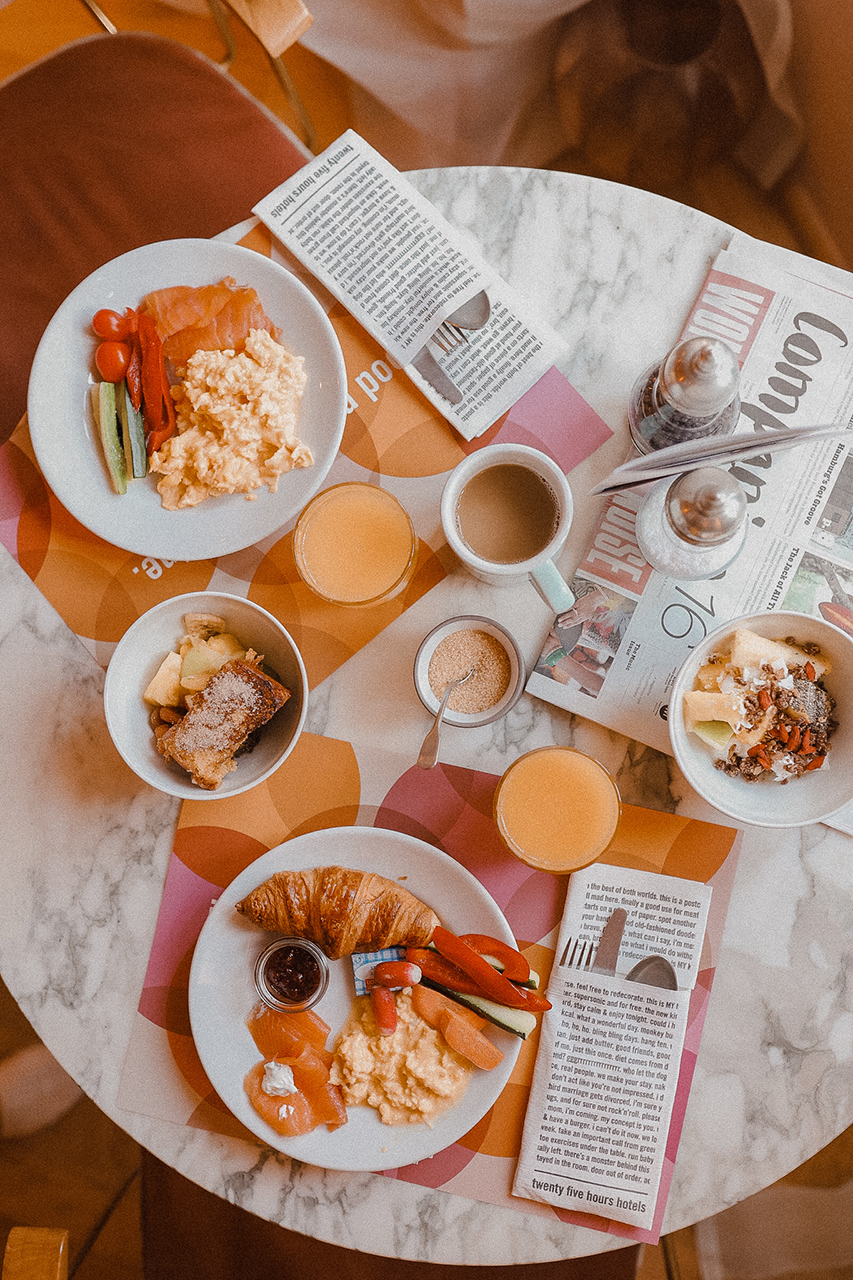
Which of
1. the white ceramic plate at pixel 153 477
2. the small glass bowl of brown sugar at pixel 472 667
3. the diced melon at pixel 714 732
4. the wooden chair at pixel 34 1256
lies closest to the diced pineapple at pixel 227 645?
the white ceramic plate at pixel 153 477

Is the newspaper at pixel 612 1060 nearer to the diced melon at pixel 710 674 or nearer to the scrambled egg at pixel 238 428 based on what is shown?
the diced melon at pixel 710 674


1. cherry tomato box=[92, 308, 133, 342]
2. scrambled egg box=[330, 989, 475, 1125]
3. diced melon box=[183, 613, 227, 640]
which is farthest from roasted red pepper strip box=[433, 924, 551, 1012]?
cherry tomato box=[92, 308, 133, 342]

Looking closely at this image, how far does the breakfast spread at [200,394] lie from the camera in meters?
1.42

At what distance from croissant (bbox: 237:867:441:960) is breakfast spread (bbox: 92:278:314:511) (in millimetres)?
Answer: 623

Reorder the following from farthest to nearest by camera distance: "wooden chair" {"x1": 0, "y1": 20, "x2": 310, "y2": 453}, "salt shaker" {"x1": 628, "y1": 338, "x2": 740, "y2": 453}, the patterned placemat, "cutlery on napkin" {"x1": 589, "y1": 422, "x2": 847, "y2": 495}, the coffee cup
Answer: "wooden chair" {"x1": 0, "y1": 20, "x2": 310, "y2": 453}
the patterned placemat
the coffee cup
"salt shaker" {"x1": 628, "y1": 338, "x2": 740, "y2": 453}
"cutlery on napkin" {"x1": 589, "y1": 422, "x2": 847, "y2": 495}

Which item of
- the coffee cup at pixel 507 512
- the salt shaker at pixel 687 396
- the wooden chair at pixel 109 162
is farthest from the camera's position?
the wooden chair at pixel 109 162

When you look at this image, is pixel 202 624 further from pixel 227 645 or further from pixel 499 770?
pixel 499 770

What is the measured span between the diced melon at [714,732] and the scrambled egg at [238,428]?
2.42 feet

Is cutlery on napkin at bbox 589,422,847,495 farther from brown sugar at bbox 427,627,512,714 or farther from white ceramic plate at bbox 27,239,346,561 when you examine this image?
white ceramic plate at bbox 27,239,346,561

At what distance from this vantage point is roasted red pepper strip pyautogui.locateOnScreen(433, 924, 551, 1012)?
4.46 feet

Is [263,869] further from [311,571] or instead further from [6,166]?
[6,166]

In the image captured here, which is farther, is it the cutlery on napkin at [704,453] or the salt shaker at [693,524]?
the salt shaker at [693,524]

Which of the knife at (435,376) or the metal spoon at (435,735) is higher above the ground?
the knife at (435,376)

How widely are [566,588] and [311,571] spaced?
41 centimetres
